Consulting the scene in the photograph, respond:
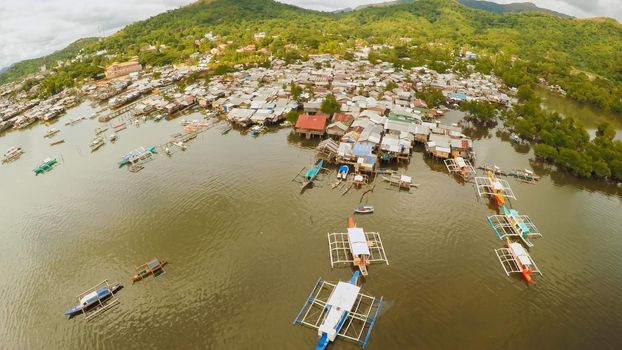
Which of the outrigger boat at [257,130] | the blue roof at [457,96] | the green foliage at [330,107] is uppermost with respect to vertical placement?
the blue roof at [457,96]

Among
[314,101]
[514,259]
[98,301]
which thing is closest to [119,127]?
[314,101]

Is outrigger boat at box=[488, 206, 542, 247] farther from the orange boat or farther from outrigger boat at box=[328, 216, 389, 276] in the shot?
outrigger boat at box=[328, 216, 389, 276]

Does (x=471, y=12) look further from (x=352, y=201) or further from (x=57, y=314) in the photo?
(x=57, y=314)

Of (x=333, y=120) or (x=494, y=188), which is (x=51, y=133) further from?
(x=494, y=188)

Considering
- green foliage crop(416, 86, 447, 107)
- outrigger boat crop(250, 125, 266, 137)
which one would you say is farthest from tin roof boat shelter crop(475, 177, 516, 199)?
outrigger boat crop(250, 125, 266, 137)

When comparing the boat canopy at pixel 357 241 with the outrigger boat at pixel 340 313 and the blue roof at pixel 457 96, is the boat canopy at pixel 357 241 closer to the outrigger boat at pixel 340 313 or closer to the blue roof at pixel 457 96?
the outrigger boat at pixel 340 313

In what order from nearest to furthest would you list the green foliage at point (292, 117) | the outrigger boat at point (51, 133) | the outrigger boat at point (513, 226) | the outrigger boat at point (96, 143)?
1. the outrigger boat at point (513, 226)
2. the outrigger boat at point (96, 143)
3. the green foliage at point (292, 117)
4. the outrigger boat at point (51, 133)

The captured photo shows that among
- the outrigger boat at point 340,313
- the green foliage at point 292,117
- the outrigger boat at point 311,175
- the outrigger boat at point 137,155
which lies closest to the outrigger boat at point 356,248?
the outrigger boat at point 340,313
